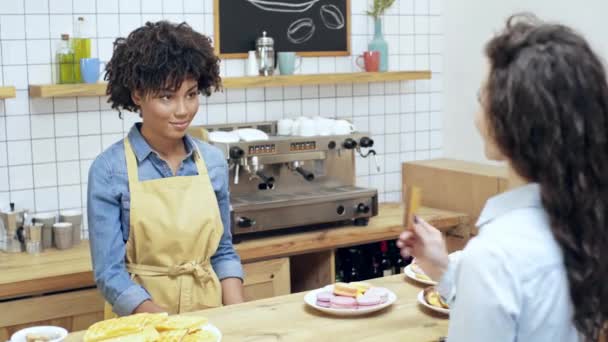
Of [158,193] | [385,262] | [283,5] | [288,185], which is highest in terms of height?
[283,5]

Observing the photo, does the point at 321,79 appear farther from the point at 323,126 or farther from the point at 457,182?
the point at 457,182

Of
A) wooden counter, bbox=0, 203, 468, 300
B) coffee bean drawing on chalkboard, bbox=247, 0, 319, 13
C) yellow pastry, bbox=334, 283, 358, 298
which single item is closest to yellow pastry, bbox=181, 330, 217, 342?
yellow pastry, bbox=334, 283, 358, 298

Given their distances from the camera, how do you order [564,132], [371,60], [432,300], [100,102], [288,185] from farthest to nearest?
[371,60] → [288,185] → [100,102] → [432,300] → [564,132]

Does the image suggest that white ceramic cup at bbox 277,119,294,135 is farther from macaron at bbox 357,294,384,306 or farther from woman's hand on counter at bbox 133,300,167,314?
macaron at bbox 357,294,384,306

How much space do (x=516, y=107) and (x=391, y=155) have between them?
3172 millimetres

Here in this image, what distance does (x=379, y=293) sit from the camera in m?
2.20

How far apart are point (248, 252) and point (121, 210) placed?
92cm

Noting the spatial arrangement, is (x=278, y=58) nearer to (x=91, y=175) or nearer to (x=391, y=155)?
(x=391, y=155)

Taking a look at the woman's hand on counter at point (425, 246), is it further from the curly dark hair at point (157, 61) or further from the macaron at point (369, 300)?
the curly dark hair at point (157, 61)

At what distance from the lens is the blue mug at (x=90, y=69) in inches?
133

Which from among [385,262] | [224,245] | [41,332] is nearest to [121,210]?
[224,245]

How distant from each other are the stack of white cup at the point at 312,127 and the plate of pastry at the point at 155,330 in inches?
74.0

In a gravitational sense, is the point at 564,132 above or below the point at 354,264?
above

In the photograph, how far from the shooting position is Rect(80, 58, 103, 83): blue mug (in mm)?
3385
